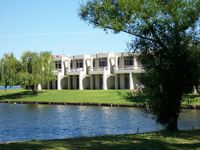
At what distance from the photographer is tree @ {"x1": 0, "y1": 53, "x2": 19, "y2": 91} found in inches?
3536

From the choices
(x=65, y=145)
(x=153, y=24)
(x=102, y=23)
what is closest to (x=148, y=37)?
(x=153, y=24)

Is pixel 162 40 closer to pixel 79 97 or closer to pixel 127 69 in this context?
pixel 79 97

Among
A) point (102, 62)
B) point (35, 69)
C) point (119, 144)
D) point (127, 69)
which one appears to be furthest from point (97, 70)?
point (119, 144)

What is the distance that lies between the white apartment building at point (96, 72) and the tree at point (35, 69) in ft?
37.3

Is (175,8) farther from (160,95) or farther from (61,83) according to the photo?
(61,83)

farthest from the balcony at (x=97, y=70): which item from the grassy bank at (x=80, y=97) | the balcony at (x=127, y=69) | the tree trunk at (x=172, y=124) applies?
the tree trunk at (x=172, y=124)

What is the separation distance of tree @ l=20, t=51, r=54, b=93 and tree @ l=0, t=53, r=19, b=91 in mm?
Answer: 1707

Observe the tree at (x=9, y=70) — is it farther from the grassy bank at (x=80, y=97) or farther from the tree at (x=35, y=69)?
the grassy bank at (x=80, y=97)

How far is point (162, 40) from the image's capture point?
2161 centimetres

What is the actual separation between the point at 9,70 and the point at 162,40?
7205cm

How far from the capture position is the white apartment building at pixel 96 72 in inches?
3691

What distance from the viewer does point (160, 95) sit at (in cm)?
2242

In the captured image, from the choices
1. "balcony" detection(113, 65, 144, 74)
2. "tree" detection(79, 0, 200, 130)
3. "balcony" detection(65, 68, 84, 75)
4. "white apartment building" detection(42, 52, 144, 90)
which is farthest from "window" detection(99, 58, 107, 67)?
"tree" detection(79, 0, 200, 130)

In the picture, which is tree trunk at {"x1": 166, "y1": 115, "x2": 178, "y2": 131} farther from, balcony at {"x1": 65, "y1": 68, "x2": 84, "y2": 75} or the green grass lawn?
balcony at {"x1": 65, "y1": 68, "x2": 84, "y2": 75}
